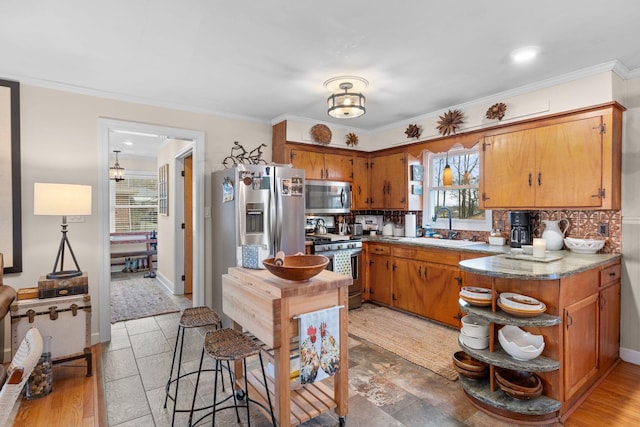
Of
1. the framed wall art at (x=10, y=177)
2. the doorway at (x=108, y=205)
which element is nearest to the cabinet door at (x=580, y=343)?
the doorway at (x=108, y=205)

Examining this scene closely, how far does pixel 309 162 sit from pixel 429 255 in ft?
6.20

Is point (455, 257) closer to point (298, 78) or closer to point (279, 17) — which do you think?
point (298, 78)

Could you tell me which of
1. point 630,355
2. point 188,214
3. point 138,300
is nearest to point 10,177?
point 188,214

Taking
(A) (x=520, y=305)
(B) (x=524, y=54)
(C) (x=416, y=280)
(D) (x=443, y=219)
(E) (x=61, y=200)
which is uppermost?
(B) (x=524, y=54)

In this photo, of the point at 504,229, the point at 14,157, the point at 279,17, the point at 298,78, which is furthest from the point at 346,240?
the point at 14,157

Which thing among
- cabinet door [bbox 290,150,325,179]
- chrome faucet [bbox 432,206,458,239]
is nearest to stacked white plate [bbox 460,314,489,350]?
chrome faucet [bbox 432,206,458,239]

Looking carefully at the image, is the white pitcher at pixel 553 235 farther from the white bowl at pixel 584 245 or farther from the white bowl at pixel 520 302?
the white bowl at pixel 520 302

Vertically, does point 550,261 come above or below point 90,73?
below

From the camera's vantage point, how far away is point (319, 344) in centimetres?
190

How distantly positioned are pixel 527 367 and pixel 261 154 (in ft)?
11.6

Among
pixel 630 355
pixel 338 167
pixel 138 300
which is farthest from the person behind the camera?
pixel 138 300

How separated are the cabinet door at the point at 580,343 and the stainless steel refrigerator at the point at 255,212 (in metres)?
2.48

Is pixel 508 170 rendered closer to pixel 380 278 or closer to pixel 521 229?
pixel 521 229

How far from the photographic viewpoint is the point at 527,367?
81.8 inches
